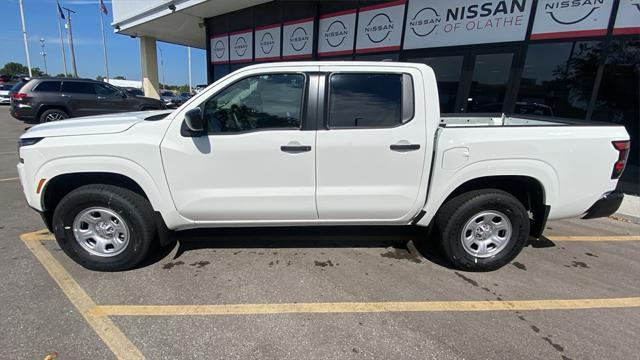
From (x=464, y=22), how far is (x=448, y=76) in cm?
128

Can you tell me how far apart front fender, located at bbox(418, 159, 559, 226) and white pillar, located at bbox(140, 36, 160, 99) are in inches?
862

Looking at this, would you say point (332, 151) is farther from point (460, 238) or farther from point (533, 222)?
point (533, 222)

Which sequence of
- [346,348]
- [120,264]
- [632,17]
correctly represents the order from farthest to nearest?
[632,17], [120,264], [346,348]

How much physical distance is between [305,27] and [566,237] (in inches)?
395

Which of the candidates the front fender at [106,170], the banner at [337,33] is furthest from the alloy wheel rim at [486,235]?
the banner at [337,33]

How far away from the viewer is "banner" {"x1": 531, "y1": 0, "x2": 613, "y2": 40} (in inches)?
252

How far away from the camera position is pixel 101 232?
301 cm

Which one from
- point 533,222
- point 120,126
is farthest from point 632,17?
point 120,126

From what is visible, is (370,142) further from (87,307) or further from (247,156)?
(87,307)

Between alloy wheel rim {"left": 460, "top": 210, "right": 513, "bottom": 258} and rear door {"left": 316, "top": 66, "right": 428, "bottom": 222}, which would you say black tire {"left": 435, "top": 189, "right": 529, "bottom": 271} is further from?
rear door {"left": 316, "top": 66, "right": 428, "bottom": 222}

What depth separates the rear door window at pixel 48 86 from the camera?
33.6ft

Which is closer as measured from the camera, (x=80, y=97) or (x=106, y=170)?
(x=106, y=170)

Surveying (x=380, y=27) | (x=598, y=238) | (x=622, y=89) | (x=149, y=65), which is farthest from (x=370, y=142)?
(x=149, y=65)

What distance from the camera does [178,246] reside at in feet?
11.7
